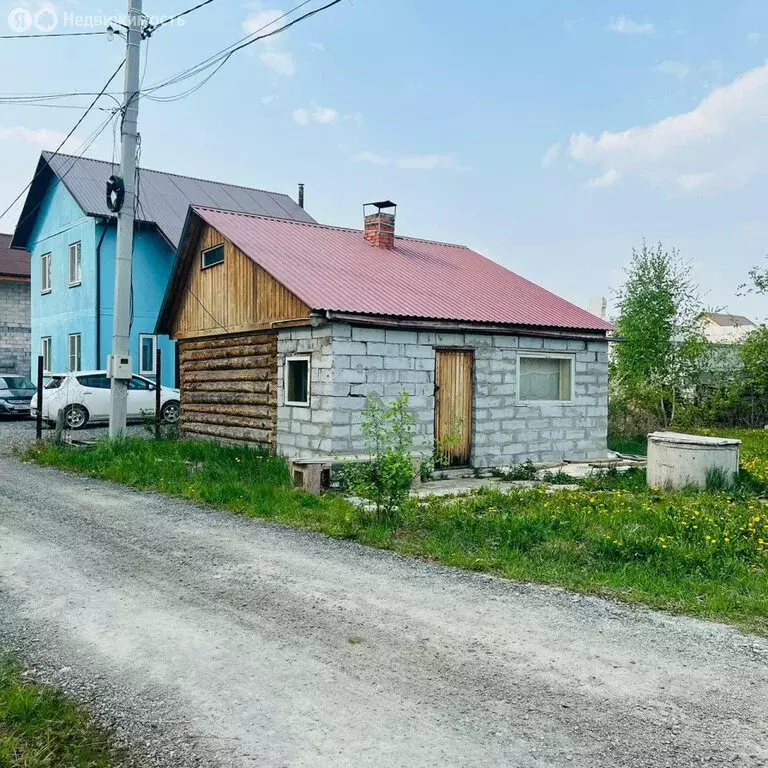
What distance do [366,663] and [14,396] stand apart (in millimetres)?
21650

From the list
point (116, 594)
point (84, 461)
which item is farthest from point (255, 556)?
point (84, 461)

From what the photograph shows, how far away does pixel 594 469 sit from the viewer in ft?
46.1

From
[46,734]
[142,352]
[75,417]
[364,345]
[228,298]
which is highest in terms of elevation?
[228,298]

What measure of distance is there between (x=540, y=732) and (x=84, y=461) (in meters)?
11.3

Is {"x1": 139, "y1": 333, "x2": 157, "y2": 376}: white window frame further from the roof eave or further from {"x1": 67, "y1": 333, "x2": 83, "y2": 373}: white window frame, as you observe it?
the roof eave

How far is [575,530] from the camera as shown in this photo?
8.22 meters

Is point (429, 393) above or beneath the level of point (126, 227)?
beneath

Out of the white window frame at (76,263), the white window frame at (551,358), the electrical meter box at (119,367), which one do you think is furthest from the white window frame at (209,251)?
the white window frame at (76,263)

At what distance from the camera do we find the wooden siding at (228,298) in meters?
13.4

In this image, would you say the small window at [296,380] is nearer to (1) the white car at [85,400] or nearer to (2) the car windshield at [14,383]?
(1) the white car at [85,400]

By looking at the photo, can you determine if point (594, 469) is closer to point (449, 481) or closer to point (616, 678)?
point (449, 481)

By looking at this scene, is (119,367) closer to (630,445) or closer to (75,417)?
(75,417)

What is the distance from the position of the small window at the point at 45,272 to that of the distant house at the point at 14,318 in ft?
13.5

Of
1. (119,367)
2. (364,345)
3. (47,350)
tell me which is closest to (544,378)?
(364,345)
